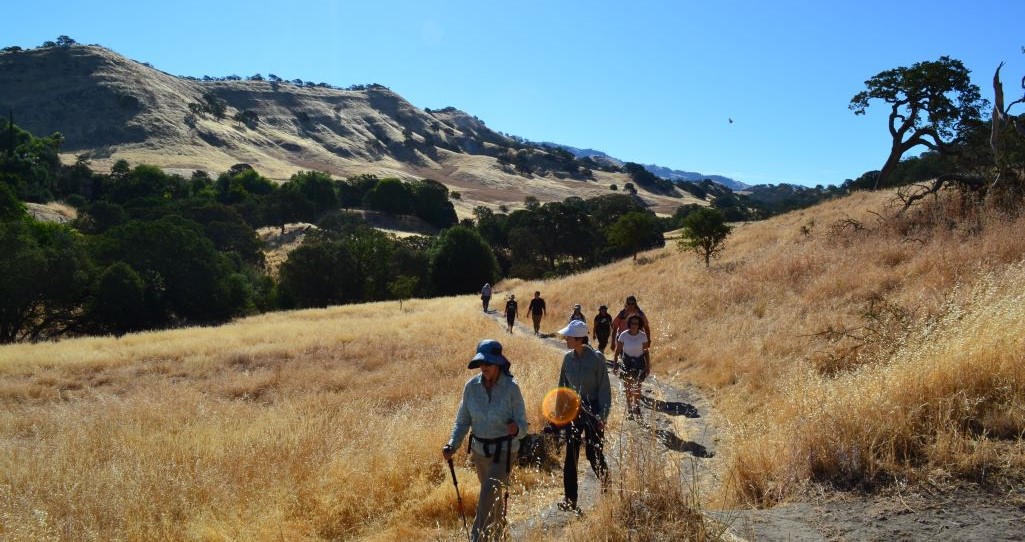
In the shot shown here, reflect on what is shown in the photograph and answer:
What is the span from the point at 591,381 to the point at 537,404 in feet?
11.0

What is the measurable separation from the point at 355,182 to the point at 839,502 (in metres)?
96.4

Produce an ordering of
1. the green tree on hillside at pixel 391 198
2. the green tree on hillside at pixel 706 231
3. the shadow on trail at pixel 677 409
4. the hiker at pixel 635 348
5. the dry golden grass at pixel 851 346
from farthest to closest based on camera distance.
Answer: the green tree on hillside at pixel 391 198 → the green tree on hillside at pixel 706 231 → the shadow on trail at pixel 677 409 → the hiker at pixel 635 348 → the dry golden grass at pixel 851 346

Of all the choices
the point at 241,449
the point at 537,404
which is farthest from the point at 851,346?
the point at 241,449

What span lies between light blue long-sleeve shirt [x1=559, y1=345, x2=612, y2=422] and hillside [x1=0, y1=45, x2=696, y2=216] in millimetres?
96984

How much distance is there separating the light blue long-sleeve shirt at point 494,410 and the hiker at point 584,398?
895mm

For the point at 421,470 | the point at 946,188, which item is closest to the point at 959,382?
the point at 421,470

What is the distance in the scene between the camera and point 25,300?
30.6m

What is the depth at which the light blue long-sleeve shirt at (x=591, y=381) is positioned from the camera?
5434mm

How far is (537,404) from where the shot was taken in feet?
28.5

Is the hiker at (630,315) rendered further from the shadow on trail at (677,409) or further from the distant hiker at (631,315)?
the shadow on trail at (677,409)

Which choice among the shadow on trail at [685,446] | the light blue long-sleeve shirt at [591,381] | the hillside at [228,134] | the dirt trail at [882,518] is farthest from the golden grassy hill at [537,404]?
the hillside at [228,134]

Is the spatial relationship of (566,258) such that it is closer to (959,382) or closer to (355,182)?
(355,182)

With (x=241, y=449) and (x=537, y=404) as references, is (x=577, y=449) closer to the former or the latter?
(x=537, y=404)

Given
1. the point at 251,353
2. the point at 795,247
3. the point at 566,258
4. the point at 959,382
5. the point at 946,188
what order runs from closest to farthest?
the point at 959,382, the point at 946,188, the point at 251,353, the point at 795,247, the point at 566,258
